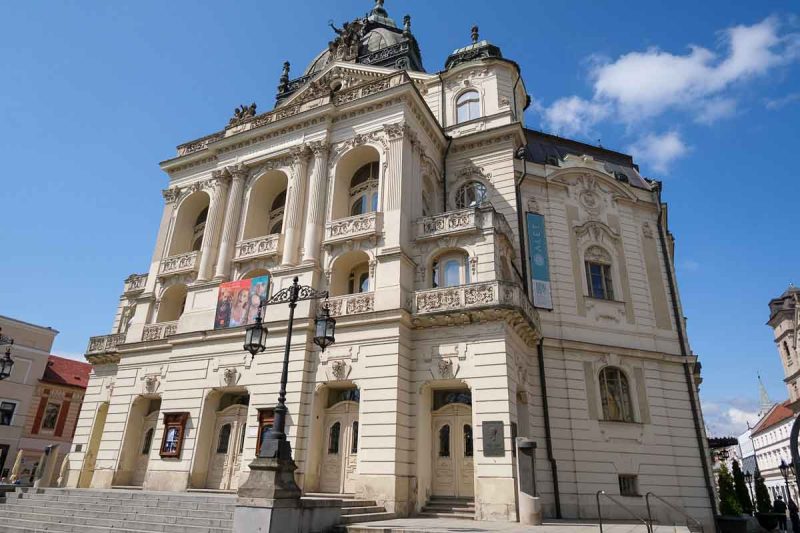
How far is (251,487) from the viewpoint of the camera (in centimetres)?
1167

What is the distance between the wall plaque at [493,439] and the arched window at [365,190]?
1178 centimetres

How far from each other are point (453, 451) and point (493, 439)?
2.64 m

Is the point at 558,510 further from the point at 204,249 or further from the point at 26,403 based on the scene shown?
the point at 26,403

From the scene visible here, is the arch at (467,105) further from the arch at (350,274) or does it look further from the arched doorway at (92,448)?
the arched doorway at (92,448)

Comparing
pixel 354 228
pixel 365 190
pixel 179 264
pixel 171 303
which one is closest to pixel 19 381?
pixel 171 303

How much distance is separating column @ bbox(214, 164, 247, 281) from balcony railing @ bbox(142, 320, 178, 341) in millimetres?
3732

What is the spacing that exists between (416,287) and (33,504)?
15.5 metres

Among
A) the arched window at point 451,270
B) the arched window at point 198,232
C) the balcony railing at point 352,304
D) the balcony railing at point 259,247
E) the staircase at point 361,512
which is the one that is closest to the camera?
the staircase at point 361,512

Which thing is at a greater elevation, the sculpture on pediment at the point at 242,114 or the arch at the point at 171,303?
the sculpture on pediment at the point at 242,114

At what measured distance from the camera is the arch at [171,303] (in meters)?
27.5

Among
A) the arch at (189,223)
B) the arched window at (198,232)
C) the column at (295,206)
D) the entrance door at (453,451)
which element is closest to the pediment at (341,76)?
the column at (295,206)

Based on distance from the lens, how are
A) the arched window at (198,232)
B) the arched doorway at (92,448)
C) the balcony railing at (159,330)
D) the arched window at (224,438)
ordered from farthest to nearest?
the arched window at (198,232) < the balcony railing at (159,330) < the arched doorway at (92,448) < the arched window at (224,438)

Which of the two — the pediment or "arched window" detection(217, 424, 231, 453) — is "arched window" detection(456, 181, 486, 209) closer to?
the pediment

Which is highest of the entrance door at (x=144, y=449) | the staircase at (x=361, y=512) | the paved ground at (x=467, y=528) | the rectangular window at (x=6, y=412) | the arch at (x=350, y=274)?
the arch at (x=350, y=274)
